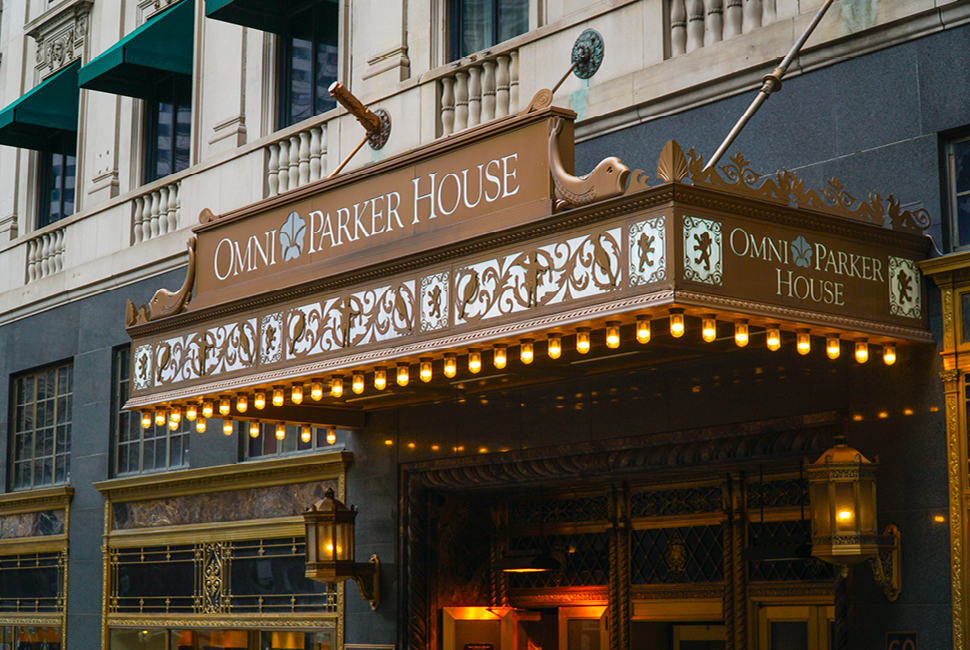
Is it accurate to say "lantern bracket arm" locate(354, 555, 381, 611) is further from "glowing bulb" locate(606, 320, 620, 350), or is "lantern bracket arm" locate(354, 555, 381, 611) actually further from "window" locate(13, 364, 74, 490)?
"window" locate(13, 364, 74, 490)

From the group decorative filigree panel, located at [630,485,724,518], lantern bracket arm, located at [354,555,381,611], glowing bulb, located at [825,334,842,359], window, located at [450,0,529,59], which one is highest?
window, located at [450,0,529,59]

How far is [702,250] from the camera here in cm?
816

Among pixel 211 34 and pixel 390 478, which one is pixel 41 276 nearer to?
pixel 211 34

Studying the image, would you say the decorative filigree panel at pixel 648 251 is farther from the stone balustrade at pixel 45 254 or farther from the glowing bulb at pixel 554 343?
the stone balustrade at pixel 45 254

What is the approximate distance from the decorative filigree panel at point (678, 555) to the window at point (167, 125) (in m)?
9.02

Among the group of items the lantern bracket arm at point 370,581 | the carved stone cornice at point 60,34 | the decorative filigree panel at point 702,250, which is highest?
the carved stone cornice at point 60,34

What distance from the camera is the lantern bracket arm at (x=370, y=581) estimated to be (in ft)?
44.0

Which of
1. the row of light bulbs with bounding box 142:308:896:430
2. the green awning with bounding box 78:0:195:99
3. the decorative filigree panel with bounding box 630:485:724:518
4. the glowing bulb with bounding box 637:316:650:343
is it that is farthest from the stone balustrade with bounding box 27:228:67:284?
the glowing bulb with bounding box 637:316:650:343

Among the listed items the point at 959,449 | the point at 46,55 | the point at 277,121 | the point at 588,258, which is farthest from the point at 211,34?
the point at 959,449

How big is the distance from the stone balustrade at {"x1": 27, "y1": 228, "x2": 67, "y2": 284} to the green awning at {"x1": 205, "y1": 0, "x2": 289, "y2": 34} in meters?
5.29

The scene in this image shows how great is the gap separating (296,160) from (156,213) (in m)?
3.10

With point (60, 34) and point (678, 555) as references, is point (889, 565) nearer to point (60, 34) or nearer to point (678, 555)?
point (678, 555)

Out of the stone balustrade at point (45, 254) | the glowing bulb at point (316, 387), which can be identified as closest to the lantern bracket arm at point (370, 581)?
the glowing bulb at point (316, 387)

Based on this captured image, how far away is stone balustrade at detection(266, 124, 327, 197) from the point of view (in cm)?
1516
